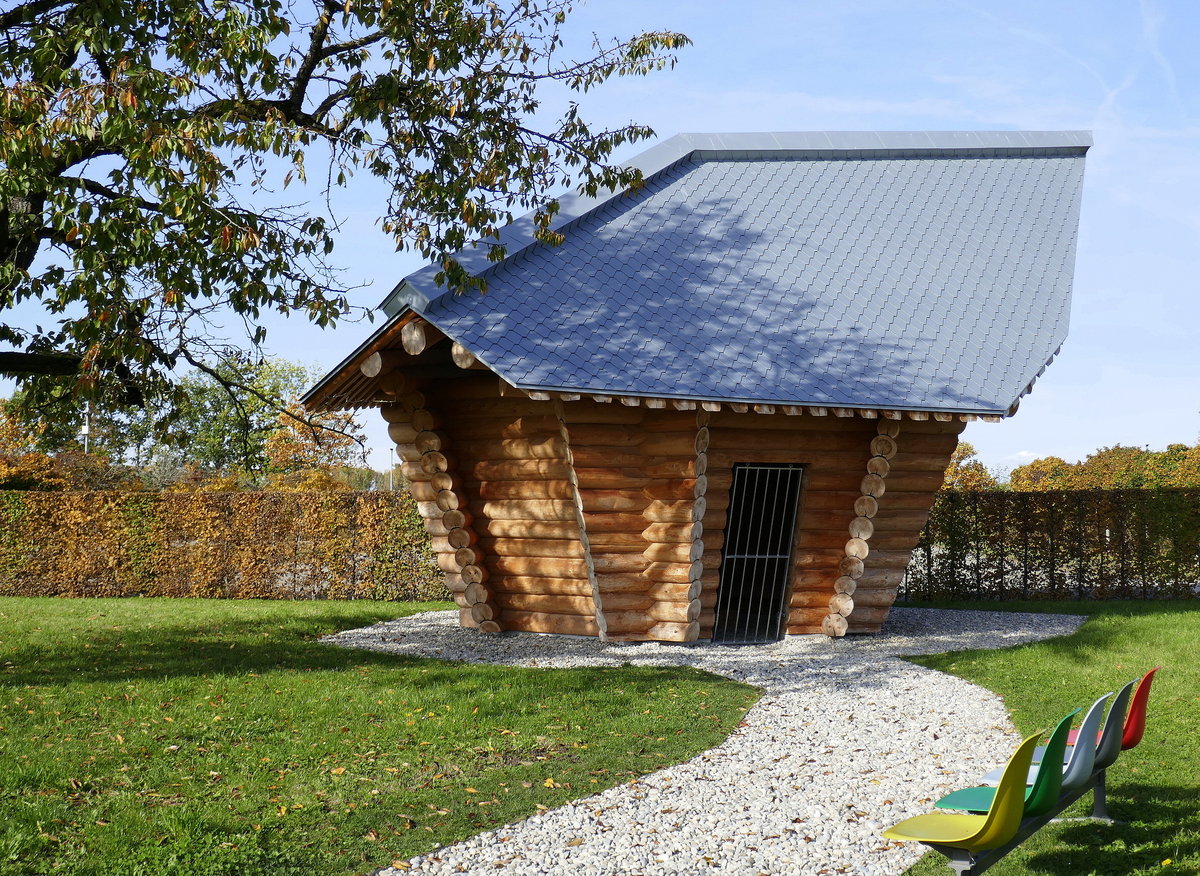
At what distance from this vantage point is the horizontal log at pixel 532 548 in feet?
40.5

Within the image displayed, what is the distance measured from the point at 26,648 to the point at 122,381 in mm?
3944

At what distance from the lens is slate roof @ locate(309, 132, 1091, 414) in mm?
11250

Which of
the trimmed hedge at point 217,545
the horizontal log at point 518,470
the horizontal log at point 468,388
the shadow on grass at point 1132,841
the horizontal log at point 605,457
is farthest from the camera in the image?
the trimmed hedge at point 217,545

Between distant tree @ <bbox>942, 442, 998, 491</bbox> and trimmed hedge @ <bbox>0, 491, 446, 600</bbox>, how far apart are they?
626 inches

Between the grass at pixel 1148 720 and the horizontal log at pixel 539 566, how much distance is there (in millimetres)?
4187

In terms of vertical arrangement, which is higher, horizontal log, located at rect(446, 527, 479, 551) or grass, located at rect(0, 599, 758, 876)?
horizontal log, located at rect(446, 527, 479, 551)

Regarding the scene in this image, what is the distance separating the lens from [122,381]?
10656 millimetres

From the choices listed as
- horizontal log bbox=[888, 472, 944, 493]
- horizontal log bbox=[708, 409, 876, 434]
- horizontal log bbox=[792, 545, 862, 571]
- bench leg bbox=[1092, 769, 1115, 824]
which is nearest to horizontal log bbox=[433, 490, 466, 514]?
horizontal log bbox=[708, 409, 876, 434]

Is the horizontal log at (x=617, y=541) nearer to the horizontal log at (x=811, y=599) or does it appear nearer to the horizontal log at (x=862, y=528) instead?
the horizontal log at (x=811, y=599)

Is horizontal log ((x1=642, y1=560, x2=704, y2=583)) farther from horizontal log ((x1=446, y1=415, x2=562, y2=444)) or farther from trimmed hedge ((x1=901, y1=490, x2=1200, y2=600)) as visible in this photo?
trimmed hedge ((x1=901, y1=490, x2=1200, y2=600))

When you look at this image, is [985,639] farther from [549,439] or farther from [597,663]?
[549,439]

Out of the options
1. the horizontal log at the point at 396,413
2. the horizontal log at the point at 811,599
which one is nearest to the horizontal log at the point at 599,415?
the horizontal log at the point at 396,413

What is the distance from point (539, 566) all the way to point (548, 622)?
31.2 inches

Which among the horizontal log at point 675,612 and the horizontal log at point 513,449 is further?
the horizontal log at point 513,449
